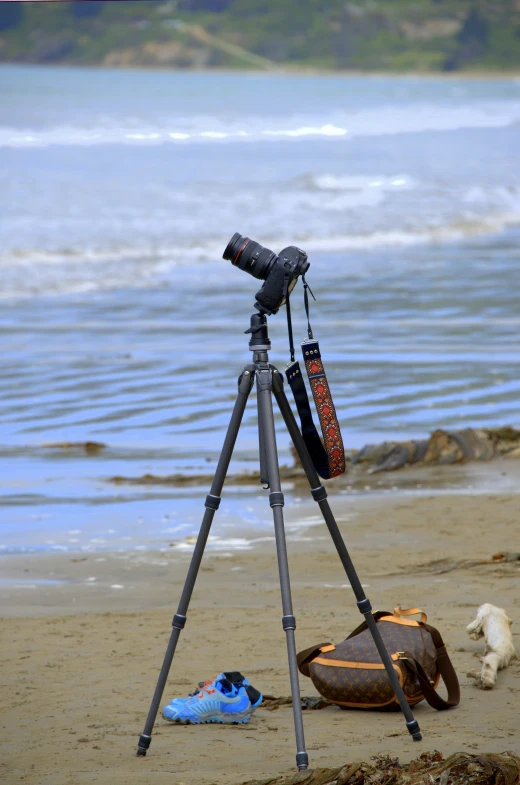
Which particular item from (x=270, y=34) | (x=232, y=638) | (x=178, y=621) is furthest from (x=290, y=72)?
(x=178, y=621)

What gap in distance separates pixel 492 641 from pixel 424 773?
1.25 meters

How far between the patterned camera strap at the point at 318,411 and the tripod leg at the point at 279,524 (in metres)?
0.09

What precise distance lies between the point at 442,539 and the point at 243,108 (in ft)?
178

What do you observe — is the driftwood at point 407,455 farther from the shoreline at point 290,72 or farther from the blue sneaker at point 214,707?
the shoreline at point 290,72

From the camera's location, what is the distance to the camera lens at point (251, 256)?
11.9 ft

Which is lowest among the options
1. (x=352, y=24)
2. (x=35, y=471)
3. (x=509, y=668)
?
(x=509, y=668)

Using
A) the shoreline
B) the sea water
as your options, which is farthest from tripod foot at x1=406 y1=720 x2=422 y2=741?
the shoreline

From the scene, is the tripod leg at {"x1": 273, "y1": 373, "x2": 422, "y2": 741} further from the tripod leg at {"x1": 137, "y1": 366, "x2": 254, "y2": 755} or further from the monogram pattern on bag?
the monogram pattern on bag

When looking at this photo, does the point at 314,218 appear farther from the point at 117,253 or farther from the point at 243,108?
the point at 243,108

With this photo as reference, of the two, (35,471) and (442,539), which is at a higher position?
(35,471)

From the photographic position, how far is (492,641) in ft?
14.3

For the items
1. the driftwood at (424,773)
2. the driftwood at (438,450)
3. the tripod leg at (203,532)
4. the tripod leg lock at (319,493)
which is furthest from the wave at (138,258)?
the driftwood at (424,773)

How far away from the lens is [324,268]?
1825cm

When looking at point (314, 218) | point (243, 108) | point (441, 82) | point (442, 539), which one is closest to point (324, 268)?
point (314, 218)
